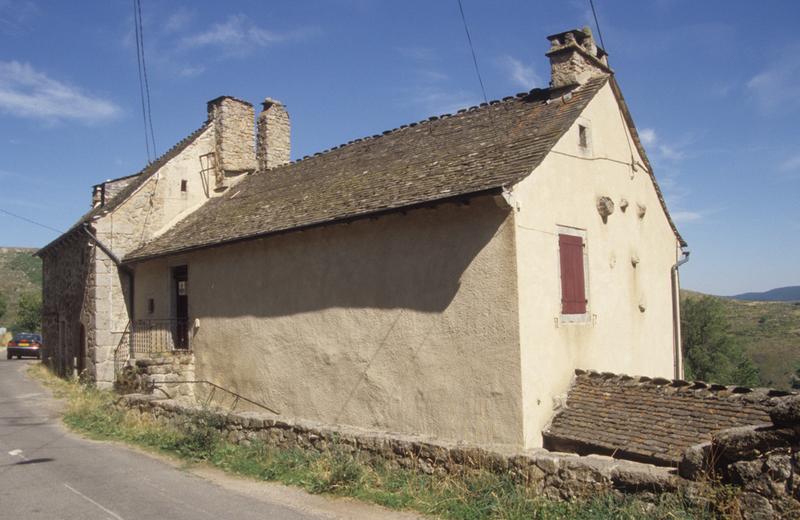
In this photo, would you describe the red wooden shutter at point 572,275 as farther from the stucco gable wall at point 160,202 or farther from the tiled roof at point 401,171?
the stucco gable wall at point 160,202

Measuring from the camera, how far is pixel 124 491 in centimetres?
795

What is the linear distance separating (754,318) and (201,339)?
5957cm

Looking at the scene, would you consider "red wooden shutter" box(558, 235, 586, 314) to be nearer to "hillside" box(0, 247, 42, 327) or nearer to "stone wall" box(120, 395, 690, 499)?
"stone wall" box(120, 395, 690, 499)

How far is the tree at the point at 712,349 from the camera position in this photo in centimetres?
3494

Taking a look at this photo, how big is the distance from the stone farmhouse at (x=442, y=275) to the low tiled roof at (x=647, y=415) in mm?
271

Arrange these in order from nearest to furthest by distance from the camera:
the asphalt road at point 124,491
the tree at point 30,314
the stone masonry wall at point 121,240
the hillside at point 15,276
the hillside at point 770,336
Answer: the asphalt road at point 124,491
the stone masonry wall at point 121,240
the hillside at point 770,336
the tree at point 30,314
the hillside at point 15,276

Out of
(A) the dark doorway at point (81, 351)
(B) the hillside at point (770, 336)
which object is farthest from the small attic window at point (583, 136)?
(B) the hillside at point (770, 336)

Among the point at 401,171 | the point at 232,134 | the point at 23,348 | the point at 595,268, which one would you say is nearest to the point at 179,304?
the point at 232,134

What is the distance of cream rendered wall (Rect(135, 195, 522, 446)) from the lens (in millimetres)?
9453

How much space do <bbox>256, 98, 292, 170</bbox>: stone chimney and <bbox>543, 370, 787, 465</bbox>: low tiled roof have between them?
1269cm

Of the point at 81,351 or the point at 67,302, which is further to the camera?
the point at 67,302

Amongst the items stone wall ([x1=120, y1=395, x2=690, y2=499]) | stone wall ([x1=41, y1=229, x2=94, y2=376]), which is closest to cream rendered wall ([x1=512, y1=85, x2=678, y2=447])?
stone wall ([x1=120, y1=395, x2=690, y2=499])

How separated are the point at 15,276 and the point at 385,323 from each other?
75.2 m

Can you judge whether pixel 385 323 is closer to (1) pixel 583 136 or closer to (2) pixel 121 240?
(1) pixel 583 136
